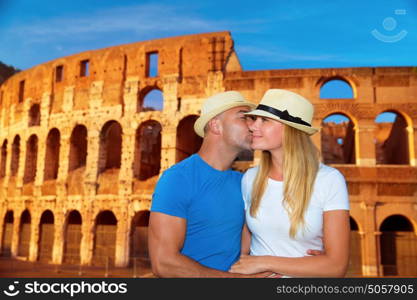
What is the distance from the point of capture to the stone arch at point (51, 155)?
70.3 ft

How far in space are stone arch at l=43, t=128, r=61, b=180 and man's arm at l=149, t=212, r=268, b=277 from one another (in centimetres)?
2087

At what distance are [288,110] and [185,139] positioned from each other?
54.1ft

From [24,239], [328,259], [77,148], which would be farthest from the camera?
[24,239]

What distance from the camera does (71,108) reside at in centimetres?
2077

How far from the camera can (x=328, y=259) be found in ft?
7.56

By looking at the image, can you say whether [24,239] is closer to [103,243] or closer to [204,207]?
[103,243]

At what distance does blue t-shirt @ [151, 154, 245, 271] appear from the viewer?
97.3 inches

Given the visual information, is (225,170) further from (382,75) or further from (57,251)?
(57,251)

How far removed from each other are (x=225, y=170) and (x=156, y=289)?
105 cm

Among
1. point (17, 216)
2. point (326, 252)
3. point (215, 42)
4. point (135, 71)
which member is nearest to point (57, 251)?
point (17, 216)

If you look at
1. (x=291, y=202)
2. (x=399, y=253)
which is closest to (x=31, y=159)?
(x=399, y=253)

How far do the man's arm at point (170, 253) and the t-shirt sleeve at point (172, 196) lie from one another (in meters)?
0.04

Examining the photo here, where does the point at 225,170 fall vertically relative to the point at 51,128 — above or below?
below

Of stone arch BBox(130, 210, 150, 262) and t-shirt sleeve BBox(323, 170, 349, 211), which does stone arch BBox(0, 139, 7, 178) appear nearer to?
stone arch BBox(130, 210, 150, 262)
